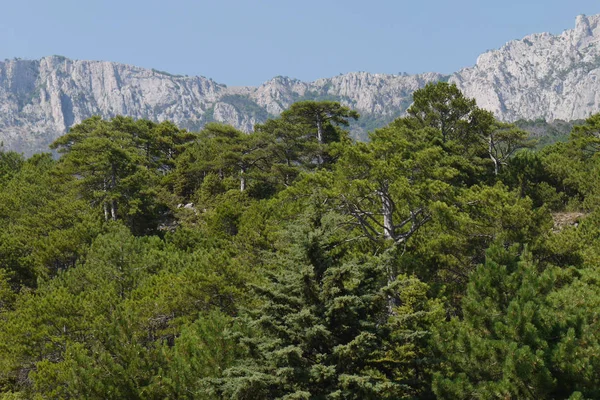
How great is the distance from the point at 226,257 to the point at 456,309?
6.86 meters

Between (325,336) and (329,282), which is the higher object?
(329,282)

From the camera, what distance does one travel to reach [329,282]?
335 inches

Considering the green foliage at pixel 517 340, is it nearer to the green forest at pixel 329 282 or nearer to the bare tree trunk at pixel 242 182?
the green forest at pixel 329 282

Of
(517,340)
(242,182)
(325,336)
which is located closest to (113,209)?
(242,182)

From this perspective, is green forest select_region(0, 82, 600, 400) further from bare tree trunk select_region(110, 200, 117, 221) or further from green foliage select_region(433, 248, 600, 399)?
bare tree trunk select_region(110, 200, 117, 221)

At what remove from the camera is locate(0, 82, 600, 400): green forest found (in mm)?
8141

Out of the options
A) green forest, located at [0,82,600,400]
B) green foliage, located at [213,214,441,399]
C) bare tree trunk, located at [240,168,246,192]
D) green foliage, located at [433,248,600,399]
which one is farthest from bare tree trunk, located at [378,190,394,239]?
bare tree trunk, located at [240,168,246,192]

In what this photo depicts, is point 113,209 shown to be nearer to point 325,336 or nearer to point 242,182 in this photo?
point 242,182

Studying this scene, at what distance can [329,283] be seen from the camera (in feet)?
28.0

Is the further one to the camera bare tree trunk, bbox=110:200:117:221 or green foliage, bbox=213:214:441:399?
bare tree trunk, bbox=110:200:117:221

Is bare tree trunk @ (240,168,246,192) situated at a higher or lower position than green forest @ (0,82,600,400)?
higher

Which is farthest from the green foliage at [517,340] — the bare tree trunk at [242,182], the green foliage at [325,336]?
the bare tree trunk at [242,182]

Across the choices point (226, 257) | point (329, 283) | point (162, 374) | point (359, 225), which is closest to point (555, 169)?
point (359, 225)

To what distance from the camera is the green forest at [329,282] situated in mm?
8141
